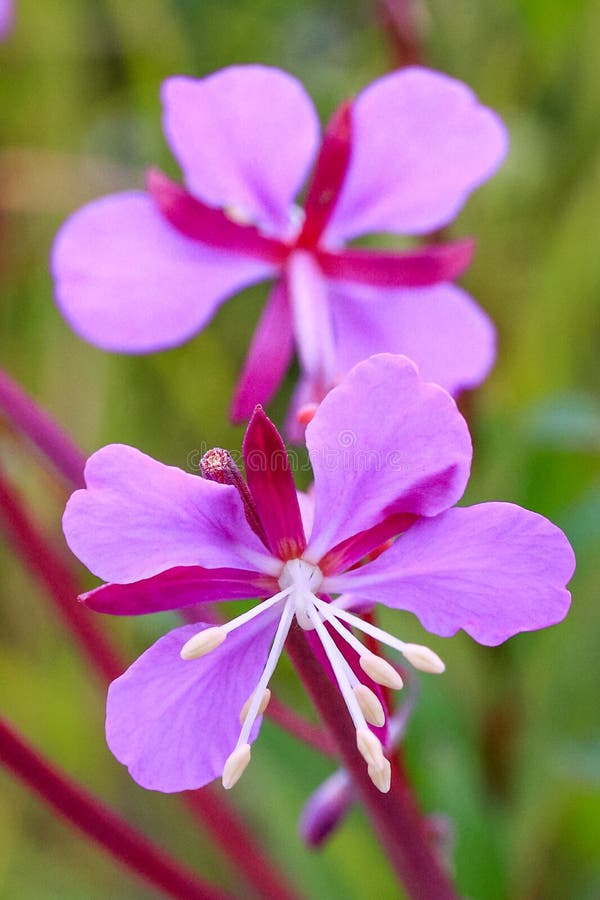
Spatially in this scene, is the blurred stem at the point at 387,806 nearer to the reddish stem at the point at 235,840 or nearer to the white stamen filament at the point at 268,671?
the white stamen filament at the point at 268,671

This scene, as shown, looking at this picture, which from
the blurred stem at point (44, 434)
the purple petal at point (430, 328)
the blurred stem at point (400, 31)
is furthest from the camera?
the blurred stem at point (400, 31)

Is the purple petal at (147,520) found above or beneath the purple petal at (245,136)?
beneath

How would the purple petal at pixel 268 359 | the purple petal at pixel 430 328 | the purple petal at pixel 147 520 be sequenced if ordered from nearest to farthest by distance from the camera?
the purple petal at pixel 147 520, the purple petal at pixel 268 359, the purple petal at pixel 430 328

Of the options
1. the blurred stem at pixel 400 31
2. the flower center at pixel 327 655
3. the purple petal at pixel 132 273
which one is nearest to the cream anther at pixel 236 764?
the flower center at pixel 327 655

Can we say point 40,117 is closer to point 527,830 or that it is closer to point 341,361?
point 341,361

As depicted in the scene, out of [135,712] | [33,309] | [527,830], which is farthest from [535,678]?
[33,309]

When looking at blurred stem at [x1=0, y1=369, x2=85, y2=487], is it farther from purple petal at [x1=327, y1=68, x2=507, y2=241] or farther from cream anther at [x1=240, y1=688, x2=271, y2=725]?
purple petal at [x1=327, y1=68, x2=507, y2=241]
